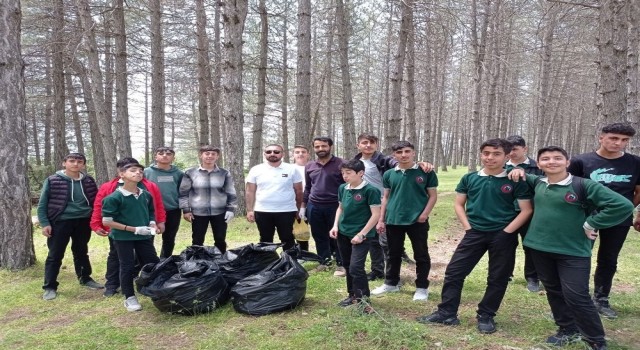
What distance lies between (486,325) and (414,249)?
1.14m

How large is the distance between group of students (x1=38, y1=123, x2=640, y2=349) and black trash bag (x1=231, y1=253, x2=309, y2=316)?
1.83 feet

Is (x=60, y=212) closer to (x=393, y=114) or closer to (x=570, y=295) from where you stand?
(x=570, y=295)

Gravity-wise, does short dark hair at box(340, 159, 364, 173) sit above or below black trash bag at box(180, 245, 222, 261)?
above

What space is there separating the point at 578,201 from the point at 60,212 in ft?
18.9

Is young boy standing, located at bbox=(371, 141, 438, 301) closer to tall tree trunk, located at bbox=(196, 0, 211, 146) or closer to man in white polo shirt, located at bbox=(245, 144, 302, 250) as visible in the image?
man in white polo shirt, located at bbox=(245, 144, 302, 250)

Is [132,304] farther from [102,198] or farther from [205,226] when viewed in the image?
[205,226]

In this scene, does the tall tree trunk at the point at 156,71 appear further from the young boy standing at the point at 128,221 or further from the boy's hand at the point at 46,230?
the young boy standing at the point at 128,221

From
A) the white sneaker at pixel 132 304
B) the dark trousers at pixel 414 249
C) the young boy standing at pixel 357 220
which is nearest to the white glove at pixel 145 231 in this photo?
the white sneaker at pixel 132 304

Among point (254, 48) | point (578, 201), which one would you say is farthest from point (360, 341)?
point (254, 48)

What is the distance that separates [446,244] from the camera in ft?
27.3

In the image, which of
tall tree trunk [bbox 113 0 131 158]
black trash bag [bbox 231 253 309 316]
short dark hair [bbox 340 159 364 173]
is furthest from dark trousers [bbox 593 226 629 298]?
tall tree trunk [bbox 113 0 131 158]

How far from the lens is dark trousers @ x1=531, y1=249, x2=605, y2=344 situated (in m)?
3.29

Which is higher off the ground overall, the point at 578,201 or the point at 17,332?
the point at 578,201

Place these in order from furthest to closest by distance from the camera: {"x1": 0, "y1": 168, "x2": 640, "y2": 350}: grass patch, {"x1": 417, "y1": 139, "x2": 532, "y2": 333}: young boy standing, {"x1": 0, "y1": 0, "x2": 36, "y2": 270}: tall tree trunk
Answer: {"x1": 0, "y1": 0, "x2": 36, "y2": 270}: tall tree trunk, {"x1": 417, "y1": 139, "x2": 532, "y2": 333}: young boy standing, {"x1": 0, "y1": 168, "x2": 640, "y2": 350}: grass patch
